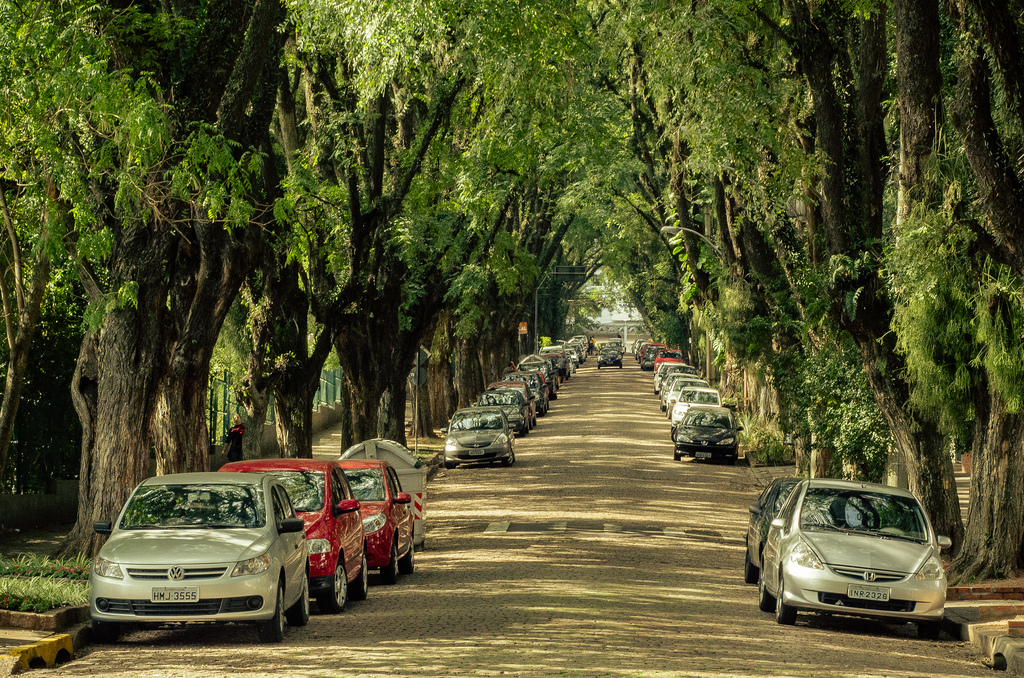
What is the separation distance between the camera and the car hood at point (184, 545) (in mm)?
10547

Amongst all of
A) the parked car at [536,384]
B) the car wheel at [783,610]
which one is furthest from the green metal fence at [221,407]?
the parked car at [536,384]

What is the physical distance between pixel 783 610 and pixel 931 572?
63.5 inches

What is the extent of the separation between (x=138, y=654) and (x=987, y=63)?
10091 mm

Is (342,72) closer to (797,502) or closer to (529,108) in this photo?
(529,108)

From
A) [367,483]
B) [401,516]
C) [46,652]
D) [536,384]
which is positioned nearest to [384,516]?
[401,516]

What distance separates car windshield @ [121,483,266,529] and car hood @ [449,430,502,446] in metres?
20.5

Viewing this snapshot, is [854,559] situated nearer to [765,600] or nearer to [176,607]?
[765,600]

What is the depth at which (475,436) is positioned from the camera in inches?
1273

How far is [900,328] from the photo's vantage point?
16.0 metres

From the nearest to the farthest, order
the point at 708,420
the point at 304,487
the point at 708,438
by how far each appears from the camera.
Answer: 1. the point at 304,487
2. the point at 708,438
3. the point at 708,420

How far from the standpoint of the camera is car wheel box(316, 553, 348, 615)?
12.7 meters

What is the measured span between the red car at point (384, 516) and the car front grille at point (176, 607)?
4361 millimetres

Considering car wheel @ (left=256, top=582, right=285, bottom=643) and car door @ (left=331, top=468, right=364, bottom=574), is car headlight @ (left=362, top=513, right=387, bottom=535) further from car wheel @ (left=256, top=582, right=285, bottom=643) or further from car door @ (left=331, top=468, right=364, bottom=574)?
car wheel @ (left=256, top=582, right=285, bottom=643)

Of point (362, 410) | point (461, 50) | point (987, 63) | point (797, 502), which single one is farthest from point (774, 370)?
point (987, 63)
